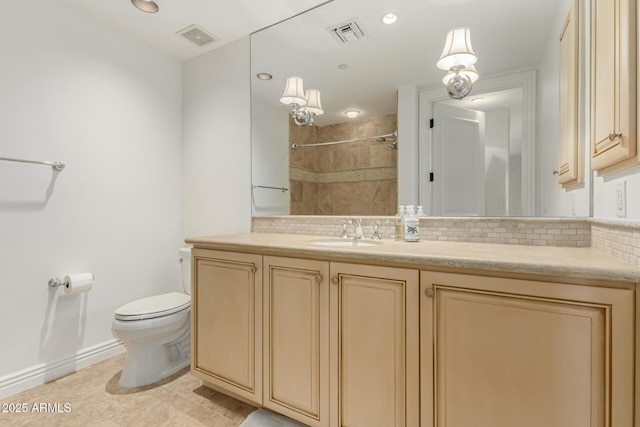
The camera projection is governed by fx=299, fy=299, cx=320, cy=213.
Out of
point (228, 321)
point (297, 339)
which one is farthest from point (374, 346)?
point (228, 321)

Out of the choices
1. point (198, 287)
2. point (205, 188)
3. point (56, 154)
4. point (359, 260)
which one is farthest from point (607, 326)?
point (56, 154)

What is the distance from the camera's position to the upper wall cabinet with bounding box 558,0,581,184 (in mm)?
1262

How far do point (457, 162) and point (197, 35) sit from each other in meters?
2.04

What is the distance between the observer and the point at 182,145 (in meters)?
2.60

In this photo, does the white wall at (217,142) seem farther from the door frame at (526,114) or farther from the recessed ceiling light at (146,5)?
the door frame at (526,114)

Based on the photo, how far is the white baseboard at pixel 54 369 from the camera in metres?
1.66

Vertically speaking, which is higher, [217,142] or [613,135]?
[217,142]

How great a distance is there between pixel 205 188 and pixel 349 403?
1.92 meters

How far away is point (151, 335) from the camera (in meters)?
1.72

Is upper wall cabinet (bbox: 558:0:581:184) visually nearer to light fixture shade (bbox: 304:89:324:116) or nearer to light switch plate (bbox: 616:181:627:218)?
light switch plate (bbox: 616:181:627:218)

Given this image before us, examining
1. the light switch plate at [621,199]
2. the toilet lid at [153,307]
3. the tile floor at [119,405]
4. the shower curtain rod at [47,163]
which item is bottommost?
the tile floor at [119,405]

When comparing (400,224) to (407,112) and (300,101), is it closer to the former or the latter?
(407,112)

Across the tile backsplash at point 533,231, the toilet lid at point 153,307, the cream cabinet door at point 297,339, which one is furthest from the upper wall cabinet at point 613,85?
the toilet lid at point 153,307

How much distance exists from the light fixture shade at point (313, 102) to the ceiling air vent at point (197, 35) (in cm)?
90
